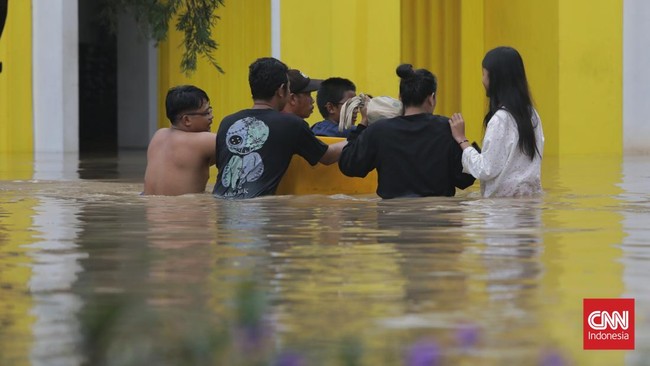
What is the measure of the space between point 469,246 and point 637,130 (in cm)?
1583

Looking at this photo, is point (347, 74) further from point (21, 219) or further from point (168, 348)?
point (168, 348)

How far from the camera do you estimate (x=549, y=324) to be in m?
4.44

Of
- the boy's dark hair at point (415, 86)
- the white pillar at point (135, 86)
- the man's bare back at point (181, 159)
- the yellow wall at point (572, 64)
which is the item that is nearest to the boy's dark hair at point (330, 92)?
the man's bare back at point (181, 159)

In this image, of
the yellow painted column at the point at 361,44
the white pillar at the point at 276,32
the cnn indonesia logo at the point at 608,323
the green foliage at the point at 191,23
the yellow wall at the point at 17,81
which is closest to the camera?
the cnn indonesia logo at the point at 608,323

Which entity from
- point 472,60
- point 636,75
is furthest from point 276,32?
point 636,75

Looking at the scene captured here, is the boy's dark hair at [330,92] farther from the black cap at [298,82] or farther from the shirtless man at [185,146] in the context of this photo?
the shirtless man at [185,146]

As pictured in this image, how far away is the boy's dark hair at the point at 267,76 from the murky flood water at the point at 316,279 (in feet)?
2.37

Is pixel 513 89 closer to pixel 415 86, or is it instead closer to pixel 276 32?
pixel 415 86

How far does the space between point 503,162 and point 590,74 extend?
41.4 feet

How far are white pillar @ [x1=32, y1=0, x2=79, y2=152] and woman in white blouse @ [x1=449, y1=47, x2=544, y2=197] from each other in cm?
1601

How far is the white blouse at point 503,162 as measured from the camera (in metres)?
9.47

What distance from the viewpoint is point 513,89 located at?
9.64 m

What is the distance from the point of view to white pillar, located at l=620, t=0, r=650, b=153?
2205cm

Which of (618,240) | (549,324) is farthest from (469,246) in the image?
(549,324)
